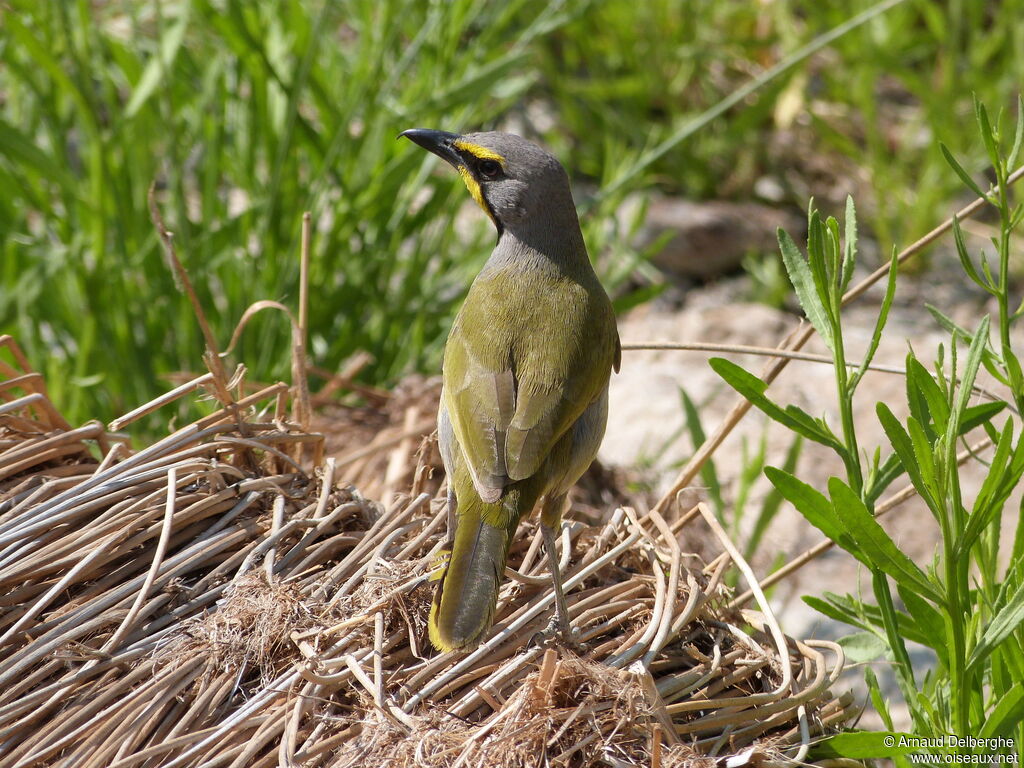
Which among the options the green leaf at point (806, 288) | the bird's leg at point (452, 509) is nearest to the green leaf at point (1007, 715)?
the green leaf at point (806, 288)

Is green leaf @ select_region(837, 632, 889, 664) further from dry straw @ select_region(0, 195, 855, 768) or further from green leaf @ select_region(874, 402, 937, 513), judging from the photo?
green leaf @ select_region(874, 402, 937, 513)

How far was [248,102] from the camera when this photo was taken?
13.2 ft

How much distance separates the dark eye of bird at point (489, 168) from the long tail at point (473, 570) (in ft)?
3.11

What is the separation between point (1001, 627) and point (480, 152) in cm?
161

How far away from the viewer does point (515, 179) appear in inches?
109

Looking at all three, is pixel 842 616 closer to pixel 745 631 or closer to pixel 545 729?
pixel 745 631

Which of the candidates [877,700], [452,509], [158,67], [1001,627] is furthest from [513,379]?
[158,67]

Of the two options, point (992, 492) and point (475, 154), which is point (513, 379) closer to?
point (475, 154)

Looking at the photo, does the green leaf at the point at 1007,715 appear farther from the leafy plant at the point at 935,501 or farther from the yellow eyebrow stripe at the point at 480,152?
the yellow eyebrow stripe at the point at 480,152

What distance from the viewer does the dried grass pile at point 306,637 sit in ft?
5.62

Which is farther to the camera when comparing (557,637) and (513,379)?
(513,379)

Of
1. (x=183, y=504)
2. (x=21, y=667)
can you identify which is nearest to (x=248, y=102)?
(x=183, y=504)

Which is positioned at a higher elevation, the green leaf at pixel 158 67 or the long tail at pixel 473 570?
the green leaf at pixel 158 67

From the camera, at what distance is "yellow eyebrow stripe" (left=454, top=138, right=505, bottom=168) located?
2742mm
